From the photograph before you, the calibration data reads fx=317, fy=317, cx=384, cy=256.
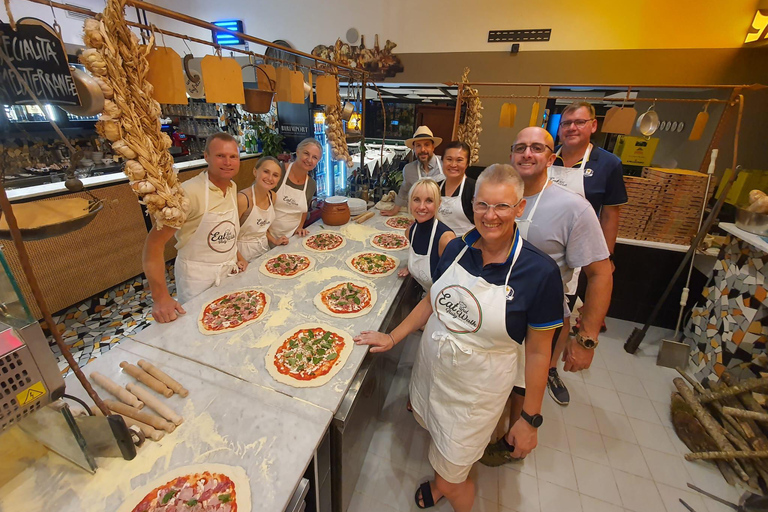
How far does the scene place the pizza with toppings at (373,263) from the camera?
2473mm

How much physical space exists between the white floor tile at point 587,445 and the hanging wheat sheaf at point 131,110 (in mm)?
3070

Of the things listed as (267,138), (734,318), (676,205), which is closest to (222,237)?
(734,318)

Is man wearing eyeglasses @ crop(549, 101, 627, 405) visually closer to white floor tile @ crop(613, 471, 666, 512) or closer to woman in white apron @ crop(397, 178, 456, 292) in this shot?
woman in white apron @ crop(397, 178, 456, 292)

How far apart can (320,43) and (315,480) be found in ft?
Result: 21.3

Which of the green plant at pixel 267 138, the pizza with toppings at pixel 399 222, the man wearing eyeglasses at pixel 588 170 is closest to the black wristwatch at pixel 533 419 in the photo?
the man wearing eyeglasses at pixel 588 170

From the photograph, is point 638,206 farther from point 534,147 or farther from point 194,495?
point 194,495

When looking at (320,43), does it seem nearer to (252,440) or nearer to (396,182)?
(396,182)

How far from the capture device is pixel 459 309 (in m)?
1.50

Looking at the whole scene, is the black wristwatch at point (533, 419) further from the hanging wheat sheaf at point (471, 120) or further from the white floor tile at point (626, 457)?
the hanging wheat sheaf at point (471, 120)

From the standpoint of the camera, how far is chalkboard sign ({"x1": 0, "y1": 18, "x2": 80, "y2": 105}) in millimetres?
911

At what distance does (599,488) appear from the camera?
6.89ft

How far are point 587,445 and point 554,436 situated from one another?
0.23m

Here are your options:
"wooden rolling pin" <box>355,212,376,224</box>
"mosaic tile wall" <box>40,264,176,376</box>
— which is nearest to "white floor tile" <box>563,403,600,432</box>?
"wooden rolling pin" <box>355,212,376,224</box>

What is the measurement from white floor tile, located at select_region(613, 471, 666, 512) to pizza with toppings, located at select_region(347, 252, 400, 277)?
6.94 ft
